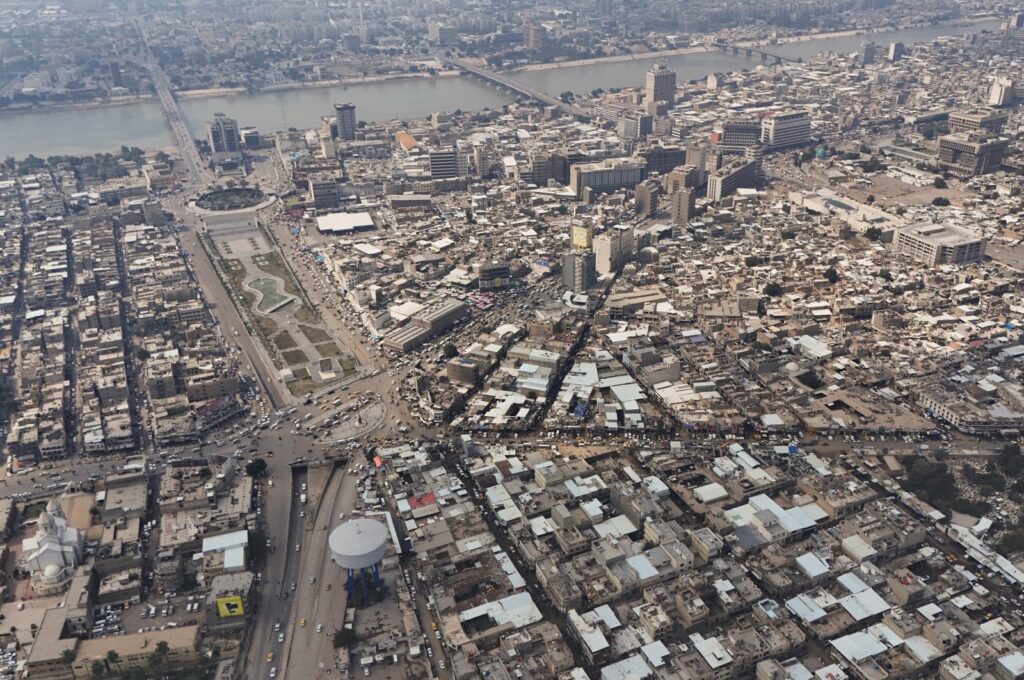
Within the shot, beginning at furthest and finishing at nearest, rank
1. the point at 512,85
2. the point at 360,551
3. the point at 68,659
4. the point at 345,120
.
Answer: the point at 512,85, the point at 345,120, the point at 360,551, the point at 68,659

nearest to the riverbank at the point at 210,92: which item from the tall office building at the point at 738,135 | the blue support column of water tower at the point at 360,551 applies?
the tall office building at the point at 738,135

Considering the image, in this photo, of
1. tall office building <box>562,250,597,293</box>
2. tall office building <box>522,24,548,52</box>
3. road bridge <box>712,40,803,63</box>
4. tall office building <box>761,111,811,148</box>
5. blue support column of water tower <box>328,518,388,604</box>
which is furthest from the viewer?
tall office building <box>522,24,548,52</box>

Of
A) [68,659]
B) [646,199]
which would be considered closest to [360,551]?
[68,659]

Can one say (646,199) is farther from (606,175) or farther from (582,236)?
(582,236)

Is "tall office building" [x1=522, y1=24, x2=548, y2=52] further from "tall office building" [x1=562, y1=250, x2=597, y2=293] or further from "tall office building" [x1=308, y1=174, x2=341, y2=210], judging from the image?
"tall office building" [x1=562, y1=250, x2=597, y2=293]

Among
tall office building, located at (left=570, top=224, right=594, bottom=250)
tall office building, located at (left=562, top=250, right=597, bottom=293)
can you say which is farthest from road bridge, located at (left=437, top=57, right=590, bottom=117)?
tall office building, located at (left=562, top=250, right=597, bottom=293)

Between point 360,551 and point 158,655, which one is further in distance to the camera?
point 360,551

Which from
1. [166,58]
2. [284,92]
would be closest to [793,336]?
[284,92]
